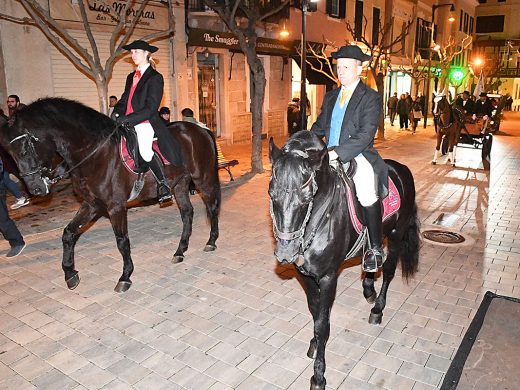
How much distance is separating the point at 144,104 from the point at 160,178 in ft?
3.60

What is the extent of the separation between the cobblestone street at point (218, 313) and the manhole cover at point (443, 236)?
0.17 meters

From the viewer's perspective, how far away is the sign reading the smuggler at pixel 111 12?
12.3 meters

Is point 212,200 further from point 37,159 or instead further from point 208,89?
point 208,89

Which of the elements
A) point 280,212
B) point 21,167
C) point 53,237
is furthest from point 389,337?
point 53,237

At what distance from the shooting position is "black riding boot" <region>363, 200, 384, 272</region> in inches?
172

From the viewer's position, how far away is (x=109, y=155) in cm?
575

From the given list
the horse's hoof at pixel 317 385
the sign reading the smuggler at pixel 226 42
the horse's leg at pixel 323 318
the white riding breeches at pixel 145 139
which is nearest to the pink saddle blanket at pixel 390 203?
the horse's leg at pixel 323 318

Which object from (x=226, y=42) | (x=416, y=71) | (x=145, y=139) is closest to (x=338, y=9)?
(x=416, y=71)

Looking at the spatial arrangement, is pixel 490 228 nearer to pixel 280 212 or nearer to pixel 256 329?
pixel 256 329

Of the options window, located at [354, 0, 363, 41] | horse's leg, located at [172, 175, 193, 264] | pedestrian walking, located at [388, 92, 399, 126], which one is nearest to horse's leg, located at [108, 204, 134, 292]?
horse's leg, located at [172, 175, 193, 264]

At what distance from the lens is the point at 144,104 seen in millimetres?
5953

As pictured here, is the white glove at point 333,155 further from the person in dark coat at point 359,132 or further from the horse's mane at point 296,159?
the horse's mane at point 296,159

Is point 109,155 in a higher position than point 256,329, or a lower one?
higher

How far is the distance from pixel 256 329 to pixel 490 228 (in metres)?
5.55
